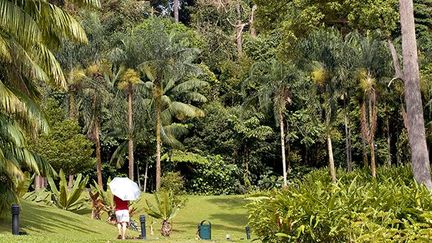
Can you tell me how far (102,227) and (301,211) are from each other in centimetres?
1058

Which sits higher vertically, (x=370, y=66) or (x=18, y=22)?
(x=370, y=66)

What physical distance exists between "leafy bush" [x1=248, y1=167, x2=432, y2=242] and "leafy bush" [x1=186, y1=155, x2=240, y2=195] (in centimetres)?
2710

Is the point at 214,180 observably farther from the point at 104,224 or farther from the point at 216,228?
the point at 104,224

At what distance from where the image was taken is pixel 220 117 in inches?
1351

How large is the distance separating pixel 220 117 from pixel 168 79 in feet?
19.9

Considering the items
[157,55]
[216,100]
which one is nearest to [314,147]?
[216,100]

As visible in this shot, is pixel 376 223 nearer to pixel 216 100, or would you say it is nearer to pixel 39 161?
pixel 39 161

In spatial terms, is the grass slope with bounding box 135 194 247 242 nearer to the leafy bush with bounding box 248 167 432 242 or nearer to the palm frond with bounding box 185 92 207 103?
the palm frond with bounding box 185 92 207 103

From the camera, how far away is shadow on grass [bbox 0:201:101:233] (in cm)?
1266

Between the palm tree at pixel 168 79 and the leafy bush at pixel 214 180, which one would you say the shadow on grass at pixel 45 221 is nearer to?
the palm tree at pixel 168 79

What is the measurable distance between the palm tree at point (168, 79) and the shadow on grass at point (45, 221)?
39.3 feet

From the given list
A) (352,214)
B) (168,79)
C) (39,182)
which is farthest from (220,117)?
(352,214)

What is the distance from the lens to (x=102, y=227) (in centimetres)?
1564

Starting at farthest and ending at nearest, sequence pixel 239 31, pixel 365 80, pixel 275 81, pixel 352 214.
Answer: pixel 239 31 < pixel 275 81 < pixel 365 80 < pixel 352 214
